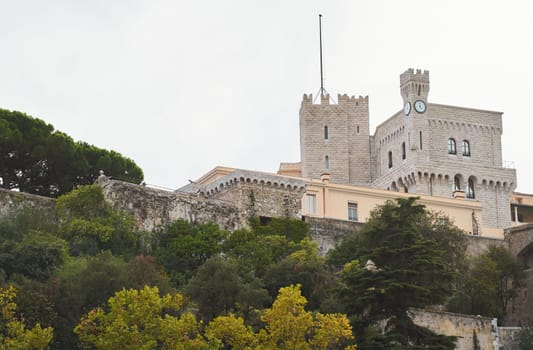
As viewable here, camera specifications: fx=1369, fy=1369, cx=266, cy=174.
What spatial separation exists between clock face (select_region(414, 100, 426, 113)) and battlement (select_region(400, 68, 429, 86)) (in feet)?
4.17

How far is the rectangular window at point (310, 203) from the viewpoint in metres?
60.0

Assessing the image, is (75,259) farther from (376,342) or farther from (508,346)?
(508,346)

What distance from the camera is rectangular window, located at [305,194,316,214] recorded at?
60000 millimetres

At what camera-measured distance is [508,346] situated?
153 feet

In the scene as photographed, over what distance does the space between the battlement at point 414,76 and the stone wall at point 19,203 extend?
31.0m

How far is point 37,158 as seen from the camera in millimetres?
56188

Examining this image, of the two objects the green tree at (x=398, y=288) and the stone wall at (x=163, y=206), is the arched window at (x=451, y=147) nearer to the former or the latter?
the stone wall at (x=163, y=206)

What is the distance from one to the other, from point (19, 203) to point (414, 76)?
3272cm

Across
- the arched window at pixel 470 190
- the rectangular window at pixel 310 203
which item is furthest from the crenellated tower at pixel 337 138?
the rectangular window at pixel 310 203

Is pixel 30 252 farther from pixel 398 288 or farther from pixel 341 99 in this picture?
pixel 341 99

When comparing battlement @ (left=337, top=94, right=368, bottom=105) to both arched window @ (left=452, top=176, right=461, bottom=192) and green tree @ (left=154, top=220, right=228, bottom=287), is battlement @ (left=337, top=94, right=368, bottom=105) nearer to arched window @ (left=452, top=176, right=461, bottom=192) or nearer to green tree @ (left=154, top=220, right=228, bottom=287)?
arched window @ (left=452, top=176, right=461, bottom=192)

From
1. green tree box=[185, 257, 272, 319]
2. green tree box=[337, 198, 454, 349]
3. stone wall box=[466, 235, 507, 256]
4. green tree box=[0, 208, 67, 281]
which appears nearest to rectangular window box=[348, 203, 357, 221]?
stone wall box=[466, 235, 507, 256]

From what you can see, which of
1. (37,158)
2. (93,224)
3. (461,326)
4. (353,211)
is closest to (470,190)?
(353,211)

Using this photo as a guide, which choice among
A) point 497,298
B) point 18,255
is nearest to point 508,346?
point 497,298
